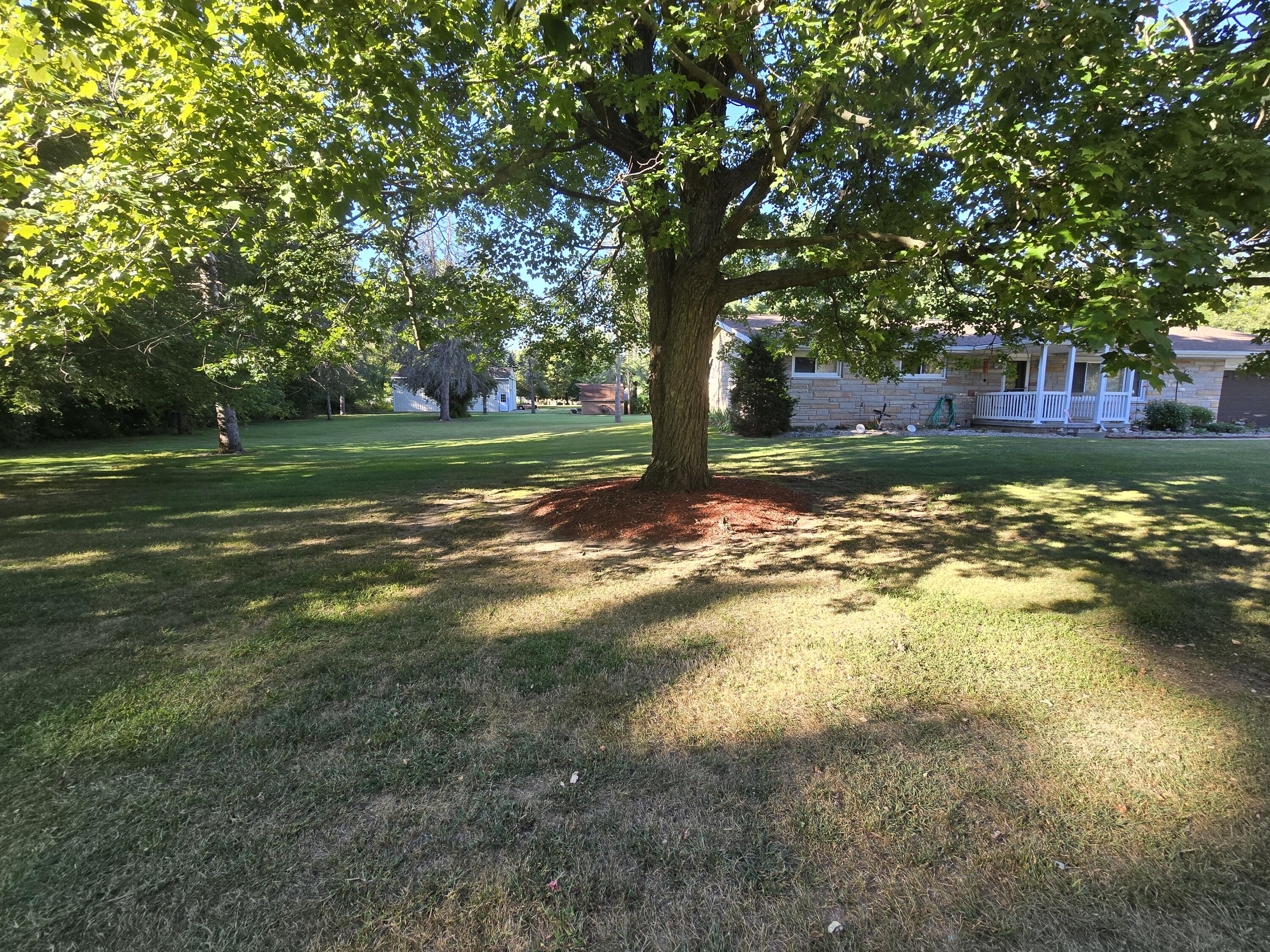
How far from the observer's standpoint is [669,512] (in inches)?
300

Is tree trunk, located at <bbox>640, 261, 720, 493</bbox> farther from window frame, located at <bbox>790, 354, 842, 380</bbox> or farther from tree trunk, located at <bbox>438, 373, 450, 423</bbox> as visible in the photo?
tree trunk, located at <bbox>438, 373, 450, 423</bbox>

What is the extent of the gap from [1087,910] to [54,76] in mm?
9185

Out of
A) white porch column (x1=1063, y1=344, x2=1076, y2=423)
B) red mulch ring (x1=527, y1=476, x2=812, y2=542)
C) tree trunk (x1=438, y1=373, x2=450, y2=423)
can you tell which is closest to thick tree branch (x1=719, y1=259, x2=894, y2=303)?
red mulch ring (x1=527, y1=476, x2=812, y2=542)

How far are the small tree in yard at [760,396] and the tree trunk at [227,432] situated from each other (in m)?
16.2

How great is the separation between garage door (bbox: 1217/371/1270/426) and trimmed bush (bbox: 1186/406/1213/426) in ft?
9.98

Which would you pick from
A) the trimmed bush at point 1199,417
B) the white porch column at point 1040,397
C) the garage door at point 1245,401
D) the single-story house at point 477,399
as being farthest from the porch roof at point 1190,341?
the single-story house at point 477,399

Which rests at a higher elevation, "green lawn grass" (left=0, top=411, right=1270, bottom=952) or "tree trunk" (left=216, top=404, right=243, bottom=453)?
"tree trunk" (left=216, top=404, right=243, bottom=453)

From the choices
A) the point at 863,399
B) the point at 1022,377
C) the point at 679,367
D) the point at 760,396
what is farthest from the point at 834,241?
the point at 1022,377

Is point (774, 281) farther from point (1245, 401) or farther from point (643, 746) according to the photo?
point (1245, 401)

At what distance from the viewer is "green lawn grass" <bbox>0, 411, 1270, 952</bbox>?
2045 millimetres

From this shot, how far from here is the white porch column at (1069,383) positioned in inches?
809

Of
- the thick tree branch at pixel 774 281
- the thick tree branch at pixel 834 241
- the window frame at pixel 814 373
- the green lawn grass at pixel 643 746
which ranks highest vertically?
the thick tree branch at pixel 834 241

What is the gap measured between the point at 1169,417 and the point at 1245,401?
595cm

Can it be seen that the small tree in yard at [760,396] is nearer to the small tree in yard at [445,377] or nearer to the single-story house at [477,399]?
the small tree in yard at [445,377]
